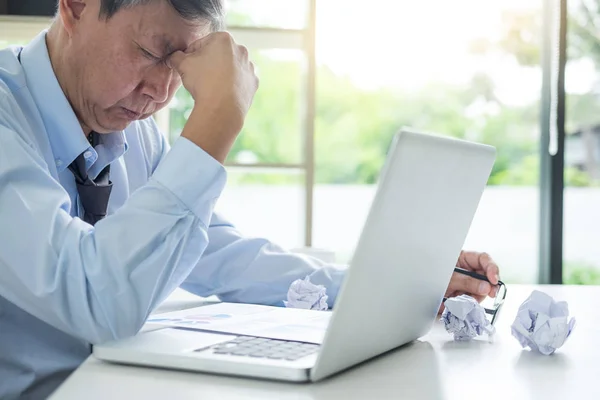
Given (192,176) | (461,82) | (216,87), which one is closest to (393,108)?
(461,82)

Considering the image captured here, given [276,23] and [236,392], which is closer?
[236,392]

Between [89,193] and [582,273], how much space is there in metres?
3.38

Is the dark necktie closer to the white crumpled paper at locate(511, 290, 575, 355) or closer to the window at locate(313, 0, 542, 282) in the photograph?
the white crumpled paper at locate(511, 290, 575, 355)

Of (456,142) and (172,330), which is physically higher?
(456,142)

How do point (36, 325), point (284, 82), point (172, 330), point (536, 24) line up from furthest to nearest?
point (536, 24)
point (284, 82)
point (36, 325)
point (172, 330)

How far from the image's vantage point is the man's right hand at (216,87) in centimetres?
108

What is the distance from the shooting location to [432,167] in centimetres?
84

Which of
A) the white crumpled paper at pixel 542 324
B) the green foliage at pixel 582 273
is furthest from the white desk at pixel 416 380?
the green foliage at pixel 582 273

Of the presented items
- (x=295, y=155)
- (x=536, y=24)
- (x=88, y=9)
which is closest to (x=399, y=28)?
(x=536, y=24)

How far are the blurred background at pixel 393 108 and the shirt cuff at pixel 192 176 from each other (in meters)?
2.36

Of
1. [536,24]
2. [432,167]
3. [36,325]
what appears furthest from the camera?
[536,24]

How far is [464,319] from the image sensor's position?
1.06 meters

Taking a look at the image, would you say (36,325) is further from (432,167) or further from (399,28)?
(399,28)

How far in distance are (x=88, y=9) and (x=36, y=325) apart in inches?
20.3
